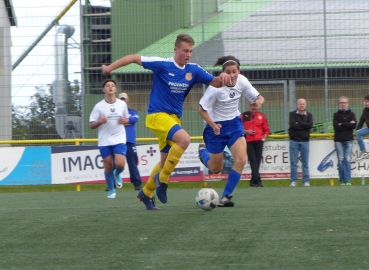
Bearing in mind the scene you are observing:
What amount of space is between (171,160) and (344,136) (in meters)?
8.23

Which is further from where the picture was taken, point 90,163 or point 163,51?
point 90,163

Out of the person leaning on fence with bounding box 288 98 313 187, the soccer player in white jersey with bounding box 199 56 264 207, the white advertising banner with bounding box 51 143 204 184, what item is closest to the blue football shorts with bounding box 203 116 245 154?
the soccer player in white jersey with bounding box 199 56 264 207

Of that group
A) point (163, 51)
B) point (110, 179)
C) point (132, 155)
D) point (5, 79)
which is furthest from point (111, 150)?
point (5, 79)

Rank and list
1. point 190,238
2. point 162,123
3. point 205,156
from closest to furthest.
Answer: point 190,238 → point 162,123 → point 205,156

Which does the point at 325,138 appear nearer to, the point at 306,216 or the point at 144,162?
the point at 144,162

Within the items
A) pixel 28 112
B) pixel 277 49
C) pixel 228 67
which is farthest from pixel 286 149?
pixel 228 67

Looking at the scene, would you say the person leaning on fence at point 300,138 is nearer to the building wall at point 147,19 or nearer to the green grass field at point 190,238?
the building wall at point 147,19

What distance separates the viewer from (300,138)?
15359mm

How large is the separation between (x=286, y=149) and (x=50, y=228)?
9937mm

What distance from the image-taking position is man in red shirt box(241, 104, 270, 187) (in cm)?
1543

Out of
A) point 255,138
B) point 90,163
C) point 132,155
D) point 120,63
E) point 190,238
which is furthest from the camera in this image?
point 90,163

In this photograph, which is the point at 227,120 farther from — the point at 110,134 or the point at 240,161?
the point at 110,134

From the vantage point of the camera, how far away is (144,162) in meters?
15.8

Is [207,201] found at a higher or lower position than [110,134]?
lower
